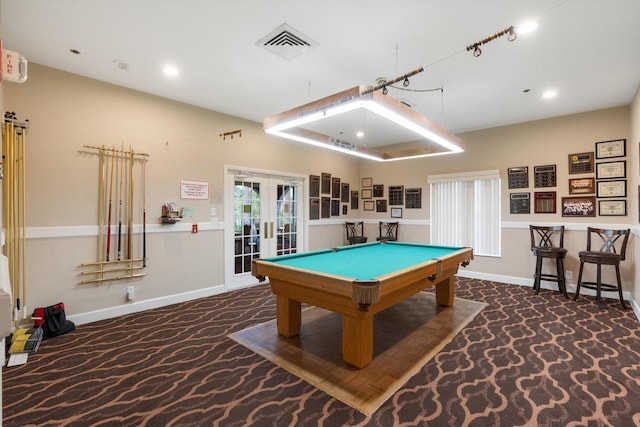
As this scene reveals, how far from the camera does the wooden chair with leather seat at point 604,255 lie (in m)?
4.09

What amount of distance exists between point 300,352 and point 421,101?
11.8ft

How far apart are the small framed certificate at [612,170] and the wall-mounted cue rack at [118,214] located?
6479 mm

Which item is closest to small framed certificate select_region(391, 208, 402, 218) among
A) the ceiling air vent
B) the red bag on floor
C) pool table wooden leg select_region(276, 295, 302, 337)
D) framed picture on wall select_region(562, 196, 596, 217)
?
framed picture on wall select_region(562, 196, 596, 217)

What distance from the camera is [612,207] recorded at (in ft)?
15.0

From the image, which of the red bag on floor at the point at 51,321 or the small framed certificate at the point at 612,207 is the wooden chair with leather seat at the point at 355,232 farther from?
the red bag on floor at the point at 51,321

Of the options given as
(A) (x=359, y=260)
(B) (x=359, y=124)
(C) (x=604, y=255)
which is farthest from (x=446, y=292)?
(B) (x=359, y=124)

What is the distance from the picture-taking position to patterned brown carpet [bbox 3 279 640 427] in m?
2.03

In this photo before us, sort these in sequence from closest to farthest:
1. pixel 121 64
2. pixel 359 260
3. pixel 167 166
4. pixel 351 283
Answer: pixel 351 283 → pixel 121 64 → pixel 359 260 → pixel 167 166

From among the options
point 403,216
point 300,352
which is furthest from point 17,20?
point 403,216

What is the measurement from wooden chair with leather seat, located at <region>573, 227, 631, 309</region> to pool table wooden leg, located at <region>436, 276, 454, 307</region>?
1902 mm

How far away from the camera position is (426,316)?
3.79m

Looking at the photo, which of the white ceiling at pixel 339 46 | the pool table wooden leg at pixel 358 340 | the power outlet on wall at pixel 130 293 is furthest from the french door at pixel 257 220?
the pool table wooden leg at pixel 358 340

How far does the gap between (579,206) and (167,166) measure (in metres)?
6.15

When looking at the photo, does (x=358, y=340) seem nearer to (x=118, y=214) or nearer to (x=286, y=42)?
(x=286, y=42)
